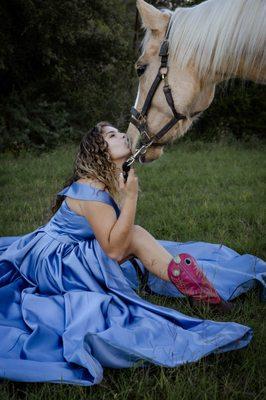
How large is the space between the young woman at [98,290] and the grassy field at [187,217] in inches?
3.0

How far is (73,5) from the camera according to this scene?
9797 millimetres

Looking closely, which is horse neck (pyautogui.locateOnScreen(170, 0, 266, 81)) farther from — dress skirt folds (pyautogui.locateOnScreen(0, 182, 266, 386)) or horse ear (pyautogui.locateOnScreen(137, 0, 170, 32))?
dress skirt folds (pyautogui.locateOnScreen(0, 182, 266, 386))

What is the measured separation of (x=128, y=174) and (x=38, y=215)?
2.34 metres

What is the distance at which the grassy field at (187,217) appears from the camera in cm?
170

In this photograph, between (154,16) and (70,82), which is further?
(70,82)

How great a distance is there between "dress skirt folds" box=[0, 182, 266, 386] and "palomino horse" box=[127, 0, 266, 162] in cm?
82

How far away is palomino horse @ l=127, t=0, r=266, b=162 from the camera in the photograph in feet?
8.23

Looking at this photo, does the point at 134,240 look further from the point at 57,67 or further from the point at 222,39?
the point at 57,67

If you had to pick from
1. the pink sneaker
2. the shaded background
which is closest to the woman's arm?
the pink sneaker

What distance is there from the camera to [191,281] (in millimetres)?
2420

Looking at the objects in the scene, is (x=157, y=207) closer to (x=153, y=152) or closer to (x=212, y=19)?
(x=153, y=152)

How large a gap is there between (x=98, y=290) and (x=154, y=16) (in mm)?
1874

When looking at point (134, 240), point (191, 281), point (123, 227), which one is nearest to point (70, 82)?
point (134, 240)

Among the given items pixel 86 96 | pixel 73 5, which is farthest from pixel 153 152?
pixel 86 96
